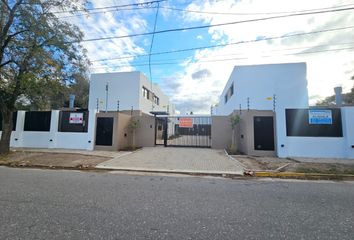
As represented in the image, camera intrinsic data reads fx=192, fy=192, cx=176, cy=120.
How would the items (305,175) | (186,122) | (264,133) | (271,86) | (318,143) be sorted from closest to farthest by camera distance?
(305,175), (318,143), (264,133), (186,122), (271,86)

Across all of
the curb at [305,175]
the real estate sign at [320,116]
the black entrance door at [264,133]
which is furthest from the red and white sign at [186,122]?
the curb at [305,175]

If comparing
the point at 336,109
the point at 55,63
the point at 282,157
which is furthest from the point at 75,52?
the point at 336,109

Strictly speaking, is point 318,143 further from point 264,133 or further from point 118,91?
point 118,91

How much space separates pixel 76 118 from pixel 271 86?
56.7 ft

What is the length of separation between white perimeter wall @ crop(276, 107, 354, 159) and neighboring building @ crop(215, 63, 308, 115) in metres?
7.34

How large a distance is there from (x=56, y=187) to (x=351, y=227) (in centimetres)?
653

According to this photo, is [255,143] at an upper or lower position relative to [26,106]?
lower

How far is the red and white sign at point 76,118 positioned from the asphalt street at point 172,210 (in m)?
8.28

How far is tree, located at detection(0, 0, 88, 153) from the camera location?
32.7ft

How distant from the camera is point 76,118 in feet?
45.4

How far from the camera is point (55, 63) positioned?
1098 cm

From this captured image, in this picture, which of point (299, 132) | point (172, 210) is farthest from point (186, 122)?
point (172, 210)

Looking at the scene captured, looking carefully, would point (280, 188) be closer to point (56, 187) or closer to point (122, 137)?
point (56, 187)

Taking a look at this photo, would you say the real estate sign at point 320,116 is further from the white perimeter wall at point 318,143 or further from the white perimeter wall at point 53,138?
the white perimeter wall at point 53,138
